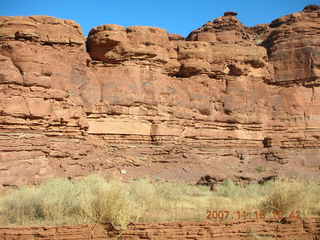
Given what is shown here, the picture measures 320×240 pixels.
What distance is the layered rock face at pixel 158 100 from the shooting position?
21.0m

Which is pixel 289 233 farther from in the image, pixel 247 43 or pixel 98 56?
pixel 247 43

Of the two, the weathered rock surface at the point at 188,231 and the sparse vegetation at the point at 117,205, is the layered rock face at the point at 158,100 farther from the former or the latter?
the weathered rock surface at the point at 188,231

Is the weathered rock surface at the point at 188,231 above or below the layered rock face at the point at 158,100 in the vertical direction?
below

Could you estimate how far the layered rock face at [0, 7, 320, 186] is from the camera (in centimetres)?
2097

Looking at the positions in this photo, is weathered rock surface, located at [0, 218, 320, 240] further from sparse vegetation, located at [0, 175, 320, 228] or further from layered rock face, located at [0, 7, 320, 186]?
layered rock face, located at [0, 7, 320, 186]

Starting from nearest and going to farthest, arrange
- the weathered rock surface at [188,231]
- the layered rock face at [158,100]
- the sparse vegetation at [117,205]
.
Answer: the weathered rock surface at [188,231]
the sparse vegetation at [117,205]
the layered rock face at [158,100]

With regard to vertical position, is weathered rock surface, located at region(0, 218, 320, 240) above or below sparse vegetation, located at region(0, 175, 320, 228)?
below

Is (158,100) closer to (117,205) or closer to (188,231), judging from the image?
(117,205)

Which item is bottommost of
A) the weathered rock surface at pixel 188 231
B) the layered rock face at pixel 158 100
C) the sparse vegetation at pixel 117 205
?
the weathered rock surface at pixel 188 231

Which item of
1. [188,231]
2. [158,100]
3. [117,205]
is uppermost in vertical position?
[158,100]

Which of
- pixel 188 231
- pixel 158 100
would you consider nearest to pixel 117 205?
pixel 188 231

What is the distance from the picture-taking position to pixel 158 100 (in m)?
27.8

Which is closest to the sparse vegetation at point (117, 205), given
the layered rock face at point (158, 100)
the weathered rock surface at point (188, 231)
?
the weathered rock surface at point (188, 231)

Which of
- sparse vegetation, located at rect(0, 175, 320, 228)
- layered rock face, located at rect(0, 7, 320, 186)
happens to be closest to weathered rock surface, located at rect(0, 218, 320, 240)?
sparse vegetation, located at rect(0, 175, 320, 228)
